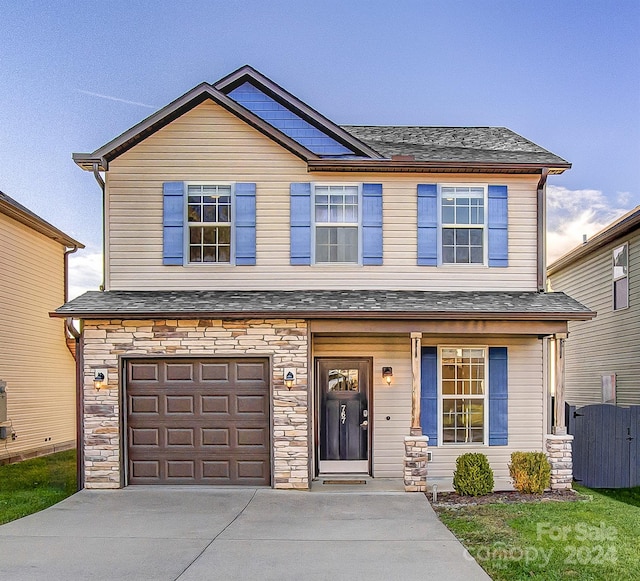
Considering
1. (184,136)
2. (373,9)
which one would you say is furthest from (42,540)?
(373,9)

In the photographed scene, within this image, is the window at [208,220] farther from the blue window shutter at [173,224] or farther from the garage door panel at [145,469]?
the garage door panel at [145,469]

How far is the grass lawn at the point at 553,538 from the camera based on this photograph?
18.9 feet

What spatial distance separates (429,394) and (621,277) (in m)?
5.67

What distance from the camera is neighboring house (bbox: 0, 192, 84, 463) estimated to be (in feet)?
42.7

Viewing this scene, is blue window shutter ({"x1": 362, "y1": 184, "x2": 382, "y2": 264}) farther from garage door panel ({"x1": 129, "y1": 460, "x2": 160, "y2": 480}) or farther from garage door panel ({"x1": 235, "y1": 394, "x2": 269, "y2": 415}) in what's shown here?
garage door panel ({"x1": 129, "y1": 460, "x2": 160, "y2": 480})

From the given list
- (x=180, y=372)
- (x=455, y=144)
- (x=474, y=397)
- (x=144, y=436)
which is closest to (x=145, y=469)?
(x=144, y=436)

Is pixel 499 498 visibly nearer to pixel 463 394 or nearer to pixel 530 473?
pixel 530 473

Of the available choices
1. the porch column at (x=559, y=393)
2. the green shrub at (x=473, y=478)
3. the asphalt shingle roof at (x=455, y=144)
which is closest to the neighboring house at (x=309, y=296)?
the asphalt shingle roof at (x=455, y=144)

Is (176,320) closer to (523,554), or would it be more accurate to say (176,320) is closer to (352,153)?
(352,153)

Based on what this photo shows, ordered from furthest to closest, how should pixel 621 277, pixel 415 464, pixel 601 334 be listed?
pixel 601 334 < pixel 621 277 < pixel 415 464

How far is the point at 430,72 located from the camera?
59.5 feet

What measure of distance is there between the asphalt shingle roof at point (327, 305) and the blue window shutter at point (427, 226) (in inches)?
25.3

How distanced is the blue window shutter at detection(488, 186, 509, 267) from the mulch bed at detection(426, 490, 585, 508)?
3913mm

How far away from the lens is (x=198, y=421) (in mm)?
9945
